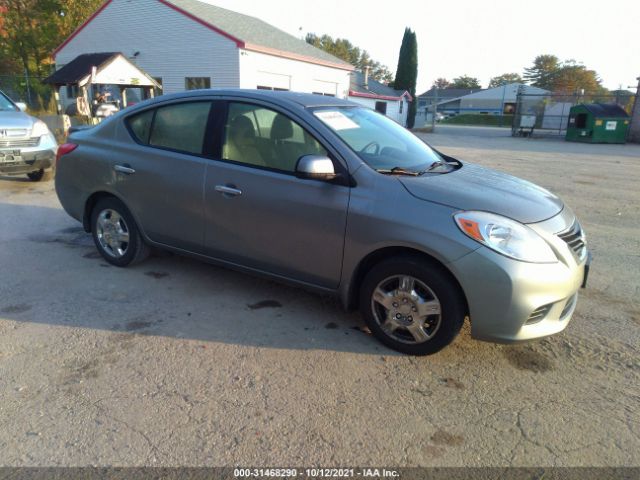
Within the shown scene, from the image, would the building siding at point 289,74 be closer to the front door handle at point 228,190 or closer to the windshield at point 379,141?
the windshield at point 379,141

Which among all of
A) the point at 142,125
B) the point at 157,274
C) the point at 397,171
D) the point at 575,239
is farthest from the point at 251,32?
the point at 575,239

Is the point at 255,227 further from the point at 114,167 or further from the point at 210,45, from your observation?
the point at 210,45

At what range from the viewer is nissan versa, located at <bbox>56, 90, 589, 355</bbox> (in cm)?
282

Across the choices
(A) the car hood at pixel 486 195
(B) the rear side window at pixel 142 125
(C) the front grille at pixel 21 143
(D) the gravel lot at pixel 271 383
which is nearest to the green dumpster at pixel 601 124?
(D) the gravel lot at pixel 271 383

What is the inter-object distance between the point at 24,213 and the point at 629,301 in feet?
24.6

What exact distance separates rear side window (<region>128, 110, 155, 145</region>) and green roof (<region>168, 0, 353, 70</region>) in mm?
19246

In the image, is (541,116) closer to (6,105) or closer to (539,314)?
(6,105)

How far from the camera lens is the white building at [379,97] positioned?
38.2 m

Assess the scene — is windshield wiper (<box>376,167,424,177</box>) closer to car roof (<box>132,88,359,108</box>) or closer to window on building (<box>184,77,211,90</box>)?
car roof (<box>132,88,359,108</box>)

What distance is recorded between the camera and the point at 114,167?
14.1 feet

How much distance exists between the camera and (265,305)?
3.86m

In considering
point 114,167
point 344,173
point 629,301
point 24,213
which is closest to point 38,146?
point 24,213

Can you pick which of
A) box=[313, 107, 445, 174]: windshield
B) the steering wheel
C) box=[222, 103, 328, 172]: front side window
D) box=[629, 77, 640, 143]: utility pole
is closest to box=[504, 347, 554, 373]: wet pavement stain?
box=[313, 107, 445, 174]: windshield

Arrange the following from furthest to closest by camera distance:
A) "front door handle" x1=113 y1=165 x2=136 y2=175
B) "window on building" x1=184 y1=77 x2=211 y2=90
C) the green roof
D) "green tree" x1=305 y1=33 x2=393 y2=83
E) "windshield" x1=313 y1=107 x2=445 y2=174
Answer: "green tree" x1=305 y1=33 x2=393 y2=83, "window on building" x1=184 y1=77 x2=211 y2=90, the green roof, "front door handle" x1=113 y1=165 x2=136 y2=175, "windshield" x1=313 y1=107 x2=445 y2=174
